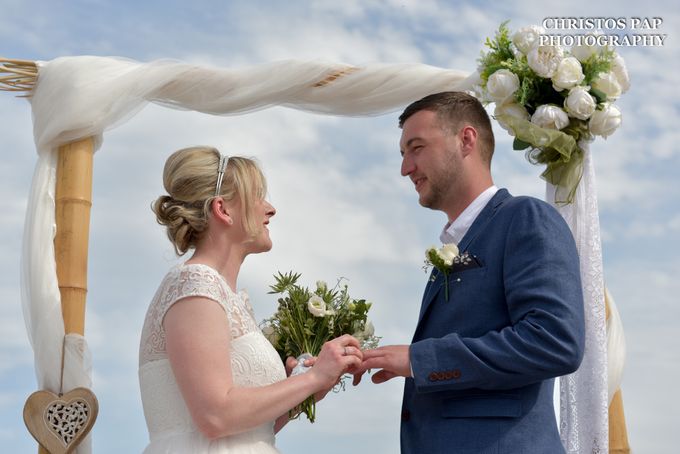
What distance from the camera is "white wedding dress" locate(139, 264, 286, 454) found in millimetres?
2859

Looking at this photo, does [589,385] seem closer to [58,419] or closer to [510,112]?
[510,112]

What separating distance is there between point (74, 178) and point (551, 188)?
A: 2.58 m

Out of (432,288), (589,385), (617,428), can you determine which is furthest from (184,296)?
(617,428)

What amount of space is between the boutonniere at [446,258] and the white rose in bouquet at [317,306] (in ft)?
1.67

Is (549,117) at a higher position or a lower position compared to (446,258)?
higher

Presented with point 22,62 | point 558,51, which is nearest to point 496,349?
point 558,51

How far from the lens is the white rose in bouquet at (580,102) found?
3713mm

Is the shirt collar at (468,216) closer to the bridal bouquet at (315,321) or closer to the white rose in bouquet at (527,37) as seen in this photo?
the bridal bouquet at (315,321)

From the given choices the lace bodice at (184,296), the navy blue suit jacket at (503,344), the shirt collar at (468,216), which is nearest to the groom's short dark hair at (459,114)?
the shirt collar at (468,216)

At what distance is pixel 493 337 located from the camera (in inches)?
107

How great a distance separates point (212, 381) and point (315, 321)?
705 mm

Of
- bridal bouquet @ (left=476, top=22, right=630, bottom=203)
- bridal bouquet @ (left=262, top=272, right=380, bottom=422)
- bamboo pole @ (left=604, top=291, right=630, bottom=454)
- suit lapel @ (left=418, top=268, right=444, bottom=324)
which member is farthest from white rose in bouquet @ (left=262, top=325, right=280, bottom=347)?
bamboo pole @ (left=604, top=291, right=630, bottom=454)

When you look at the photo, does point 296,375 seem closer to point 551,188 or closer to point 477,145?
point 477,145

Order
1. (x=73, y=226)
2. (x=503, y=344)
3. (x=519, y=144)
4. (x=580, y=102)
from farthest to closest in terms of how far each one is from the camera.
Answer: (x=73, y=226) < (x=519, y=144) < (x=580, y=102) < (x=503, y=344)
